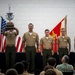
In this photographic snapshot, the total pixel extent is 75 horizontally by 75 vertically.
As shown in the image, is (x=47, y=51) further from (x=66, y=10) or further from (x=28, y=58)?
(x=66, y=10)

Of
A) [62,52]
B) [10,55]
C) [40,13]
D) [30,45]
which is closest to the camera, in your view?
[10,55]

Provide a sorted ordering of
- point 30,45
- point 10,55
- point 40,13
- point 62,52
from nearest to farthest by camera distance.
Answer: point 10,55, point 30,45, point 62,52, point 40,13

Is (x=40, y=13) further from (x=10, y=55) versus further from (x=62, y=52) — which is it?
(x=10, y=55)

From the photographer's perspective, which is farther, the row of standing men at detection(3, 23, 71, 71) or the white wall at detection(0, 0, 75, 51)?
the white wall at detection(0, 0, 75, 51)

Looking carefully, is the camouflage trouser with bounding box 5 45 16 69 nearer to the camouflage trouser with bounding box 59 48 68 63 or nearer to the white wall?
the camouflage trouser with bounding box 59 48 68 63

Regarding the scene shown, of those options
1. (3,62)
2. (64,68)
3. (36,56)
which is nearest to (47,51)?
(36,56)

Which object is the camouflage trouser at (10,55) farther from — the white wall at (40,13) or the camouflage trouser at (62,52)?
the white wall at (40,13)

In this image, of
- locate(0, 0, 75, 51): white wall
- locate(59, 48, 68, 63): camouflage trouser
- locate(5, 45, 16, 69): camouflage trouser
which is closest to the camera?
locate(5, 45, 16, 69): camouflage trouser

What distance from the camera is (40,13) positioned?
1057cm

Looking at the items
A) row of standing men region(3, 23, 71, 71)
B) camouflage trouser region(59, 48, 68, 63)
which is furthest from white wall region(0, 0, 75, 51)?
camouflage trouser region(59, 48, 68, 63)

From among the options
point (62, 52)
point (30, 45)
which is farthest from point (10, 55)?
point (62, 52)

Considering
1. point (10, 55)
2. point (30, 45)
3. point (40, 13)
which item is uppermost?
point (40, 13)

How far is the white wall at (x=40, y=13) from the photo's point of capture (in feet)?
34.4

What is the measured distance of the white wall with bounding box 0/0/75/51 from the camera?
1049cm
